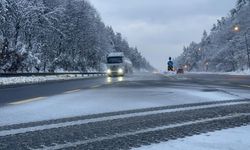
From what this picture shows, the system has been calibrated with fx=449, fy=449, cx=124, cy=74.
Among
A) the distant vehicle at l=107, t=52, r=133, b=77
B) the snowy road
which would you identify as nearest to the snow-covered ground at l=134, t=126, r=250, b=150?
the snowy road

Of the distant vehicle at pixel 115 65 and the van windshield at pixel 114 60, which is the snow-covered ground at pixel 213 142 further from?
the van windshield at pixel 114 60

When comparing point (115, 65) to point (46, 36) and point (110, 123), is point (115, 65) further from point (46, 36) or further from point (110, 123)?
point (110, 123)

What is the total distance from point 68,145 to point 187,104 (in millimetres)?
5848

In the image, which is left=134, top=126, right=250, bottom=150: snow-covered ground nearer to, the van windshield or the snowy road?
the snowy road

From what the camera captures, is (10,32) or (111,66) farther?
(111,66)

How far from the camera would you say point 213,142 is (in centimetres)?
564

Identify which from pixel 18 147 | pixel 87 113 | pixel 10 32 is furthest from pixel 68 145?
pixel 10 32

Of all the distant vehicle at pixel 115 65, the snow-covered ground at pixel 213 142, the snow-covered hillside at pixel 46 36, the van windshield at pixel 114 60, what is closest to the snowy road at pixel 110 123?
the snow-covered ground at pixel 213 142

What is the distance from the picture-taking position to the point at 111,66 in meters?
56.5

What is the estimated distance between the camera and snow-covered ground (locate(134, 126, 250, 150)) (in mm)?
5312

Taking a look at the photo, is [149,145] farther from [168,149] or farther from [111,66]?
[111,66]

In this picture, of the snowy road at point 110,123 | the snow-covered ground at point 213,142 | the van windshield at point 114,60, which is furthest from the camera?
the van windshield at point 114,60

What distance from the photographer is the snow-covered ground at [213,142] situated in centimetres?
531

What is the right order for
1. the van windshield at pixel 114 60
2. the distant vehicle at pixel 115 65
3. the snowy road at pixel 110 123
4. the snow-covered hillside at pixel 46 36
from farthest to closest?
1. the van windshield at pixel 114 60
2. the distant vehicle at pixel 115 65
3. the snow-covered hillside at pixel 46 36
4. the snowy road at pixel 110 123
